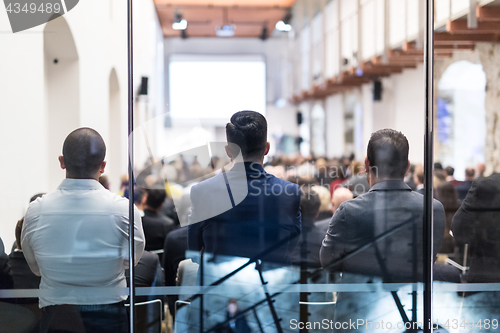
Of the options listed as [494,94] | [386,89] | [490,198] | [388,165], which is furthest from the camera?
[386,89]

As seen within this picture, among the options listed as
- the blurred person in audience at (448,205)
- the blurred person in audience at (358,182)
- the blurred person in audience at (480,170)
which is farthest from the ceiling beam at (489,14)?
the blurred person in audience at (358,182)

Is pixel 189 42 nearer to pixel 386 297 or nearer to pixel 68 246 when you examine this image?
pixel 68 246

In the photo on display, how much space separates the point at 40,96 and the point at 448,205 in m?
1.72

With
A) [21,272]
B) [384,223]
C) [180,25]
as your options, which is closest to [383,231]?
[384,223]

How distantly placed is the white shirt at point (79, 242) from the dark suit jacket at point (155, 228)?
37 millimetres

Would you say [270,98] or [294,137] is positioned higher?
[270,98]

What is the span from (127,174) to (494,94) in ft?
5.48

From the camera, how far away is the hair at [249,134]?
1.99 metres

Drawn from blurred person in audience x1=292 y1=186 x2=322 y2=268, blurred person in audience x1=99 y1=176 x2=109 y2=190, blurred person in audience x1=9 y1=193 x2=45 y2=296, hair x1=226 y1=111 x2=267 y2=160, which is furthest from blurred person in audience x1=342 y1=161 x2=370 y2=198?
blurred person in audience x1=9 y1=193 x2=45 y2=296

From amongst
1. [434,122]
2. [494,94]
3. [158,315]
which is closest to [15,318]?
[158,315]

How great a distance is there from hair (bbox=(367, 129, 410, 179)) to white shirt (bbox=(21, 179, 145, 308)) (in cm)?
99

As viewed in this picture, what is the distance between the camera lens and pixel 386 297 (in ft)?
6.86

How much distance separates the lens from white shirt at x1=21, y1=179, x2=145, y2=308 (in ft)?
6.55

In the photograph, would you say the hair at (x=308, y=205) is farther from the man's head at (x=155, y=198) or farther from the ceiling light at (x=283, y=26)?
the ceiling light at (x=283, y=26)
